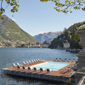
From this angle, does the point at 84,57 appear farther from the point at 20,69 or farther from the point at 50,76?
the point at 20,69

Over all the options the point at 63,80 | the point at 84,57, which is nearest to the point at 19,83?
the point at 63,80

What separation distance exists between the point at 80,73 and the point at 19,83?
1639cm

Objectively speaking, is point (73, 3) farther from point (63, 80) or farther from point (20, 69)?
point (20, 69)

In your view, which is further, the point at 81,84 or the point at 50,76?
the point at 50,76

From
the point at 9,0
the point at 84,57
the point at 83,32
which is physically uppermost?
the point at 9,0

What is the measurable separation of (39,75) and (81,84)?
16.1 meters

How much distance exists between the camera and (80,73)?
5918 millimetres

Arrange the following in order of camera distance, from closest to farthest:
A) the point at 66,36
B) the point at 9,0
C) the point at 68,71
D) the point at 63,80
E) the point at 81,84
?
the point at 9,0, the point at 81,84, the point at 63,80, the point at 68,71, the point at 66,36

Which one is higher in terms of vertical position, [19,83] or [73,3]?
[73,3]

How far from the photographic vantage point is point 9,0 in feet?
13.1

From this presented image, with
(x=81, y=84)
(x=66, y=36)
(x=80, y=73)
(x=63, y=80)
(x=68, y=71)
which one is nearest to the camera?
(x=81, y=84)

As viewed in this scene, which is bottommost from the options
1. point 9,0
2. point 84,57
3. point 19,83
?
point 19,83

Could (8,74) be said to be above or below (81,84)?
below

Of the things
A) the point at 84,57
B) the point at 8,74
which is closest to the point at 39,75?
the point at 8,74
